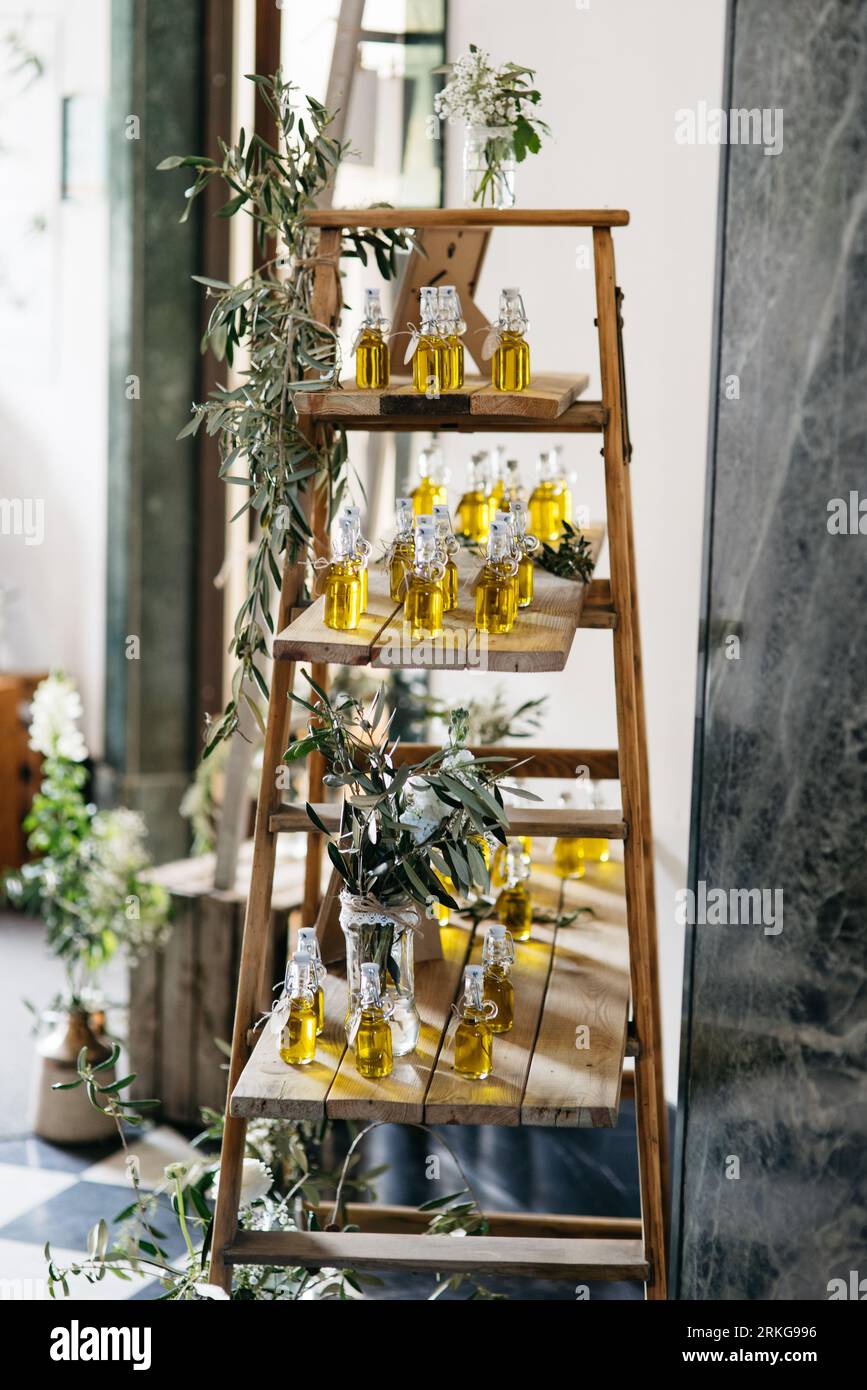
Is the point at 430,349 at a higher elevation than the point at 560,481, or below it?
higher

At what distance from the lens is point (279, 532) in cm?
227

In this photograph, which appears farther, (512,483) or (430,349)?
(512,483)

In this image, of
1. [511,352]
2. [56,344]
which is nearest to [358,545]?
[511,352]

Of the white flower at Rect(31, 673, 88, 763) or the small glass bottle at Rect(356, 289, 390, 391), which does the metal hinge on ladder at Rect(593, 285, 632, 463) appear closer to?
the small glass bottle at Rect(356, 289, 390, 391)

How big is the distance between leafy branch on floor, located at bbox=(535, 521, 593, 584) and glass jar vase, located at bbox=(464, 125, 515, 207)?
1.73 feet

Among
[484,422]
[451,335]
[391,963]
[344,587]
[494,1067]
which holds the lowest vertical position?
[494,1067]

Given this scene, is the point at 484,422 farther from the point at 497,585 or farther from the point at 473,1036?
the point at 473,1036

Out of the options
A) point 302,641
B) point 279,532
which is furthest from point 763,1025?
point 279,532

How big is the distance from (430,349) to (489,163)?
471 mm

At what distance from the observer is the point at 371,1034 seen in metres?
2.11

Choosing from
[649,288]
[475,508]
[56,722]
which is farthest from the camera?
[56,722]

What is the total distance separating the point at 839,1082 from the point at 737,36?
1303 mm

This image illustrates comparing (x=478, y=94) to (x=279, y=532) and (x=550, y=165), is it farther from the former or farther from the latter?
(x=550, y=165)

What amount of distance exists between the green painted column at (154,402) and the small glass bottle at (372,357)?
2368mm
